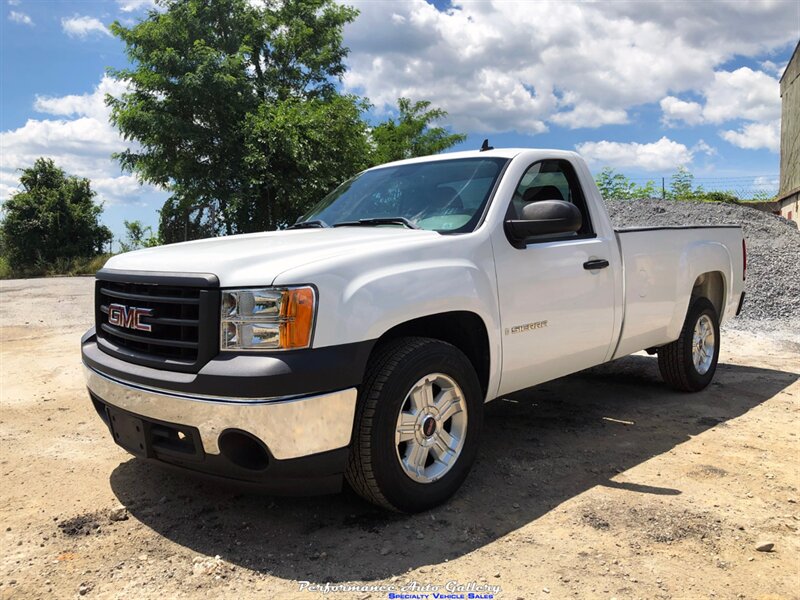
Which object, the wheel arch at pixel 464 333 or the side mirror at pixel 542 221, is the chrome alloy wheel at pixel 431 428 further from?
the side mirror at pixel 542 221

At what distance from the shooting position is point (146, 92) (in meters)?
22.0

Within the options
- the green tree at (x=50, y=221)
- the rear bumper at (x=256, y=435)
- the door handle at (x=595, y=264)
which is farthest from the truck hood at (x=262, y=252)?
the green tree at (x=50, y=221)

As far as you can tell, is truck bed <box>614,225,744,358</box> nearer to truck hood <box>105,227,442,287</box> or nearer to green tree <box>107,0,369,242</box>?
truck hood <box>105,227,442,287</box>

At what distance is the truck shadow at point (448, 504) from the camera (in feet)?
9.98

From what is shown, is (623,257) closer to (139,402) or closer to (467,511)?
(467,511)

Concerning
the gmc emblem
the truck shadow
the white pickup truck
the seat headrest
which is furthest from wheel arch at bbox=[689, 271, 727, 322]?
the gmc emblem

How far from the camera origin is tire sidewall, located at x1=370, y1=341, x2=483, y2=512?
3082mm

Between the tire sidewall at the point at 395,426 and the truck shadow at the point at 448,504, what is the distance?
14 cm

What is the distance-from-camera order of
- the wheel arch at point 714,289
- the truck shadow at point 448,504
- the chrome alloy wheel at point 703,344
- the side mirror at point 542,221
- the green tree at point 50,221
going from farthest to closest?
the green tree at point 50,221
the wheel arch at point 714,289
the chrome alloy wheel at point 703,344
the side mirror at point 542,221
the truck shadow at point 448,504

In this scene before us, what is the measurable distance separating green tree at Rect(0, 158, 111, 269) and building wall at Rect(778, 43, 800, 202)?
30276 millimetres

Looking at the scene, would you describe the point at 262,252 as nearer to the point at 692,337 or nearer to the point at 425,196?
the point at 425,196

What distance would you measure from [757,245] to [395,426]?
1271 centimetres

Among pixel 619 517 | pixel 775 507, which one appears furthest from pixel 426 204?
pixel 775 507

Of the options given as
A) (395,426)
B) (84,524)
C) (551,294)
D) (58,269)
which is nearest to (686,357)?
(551,294)
